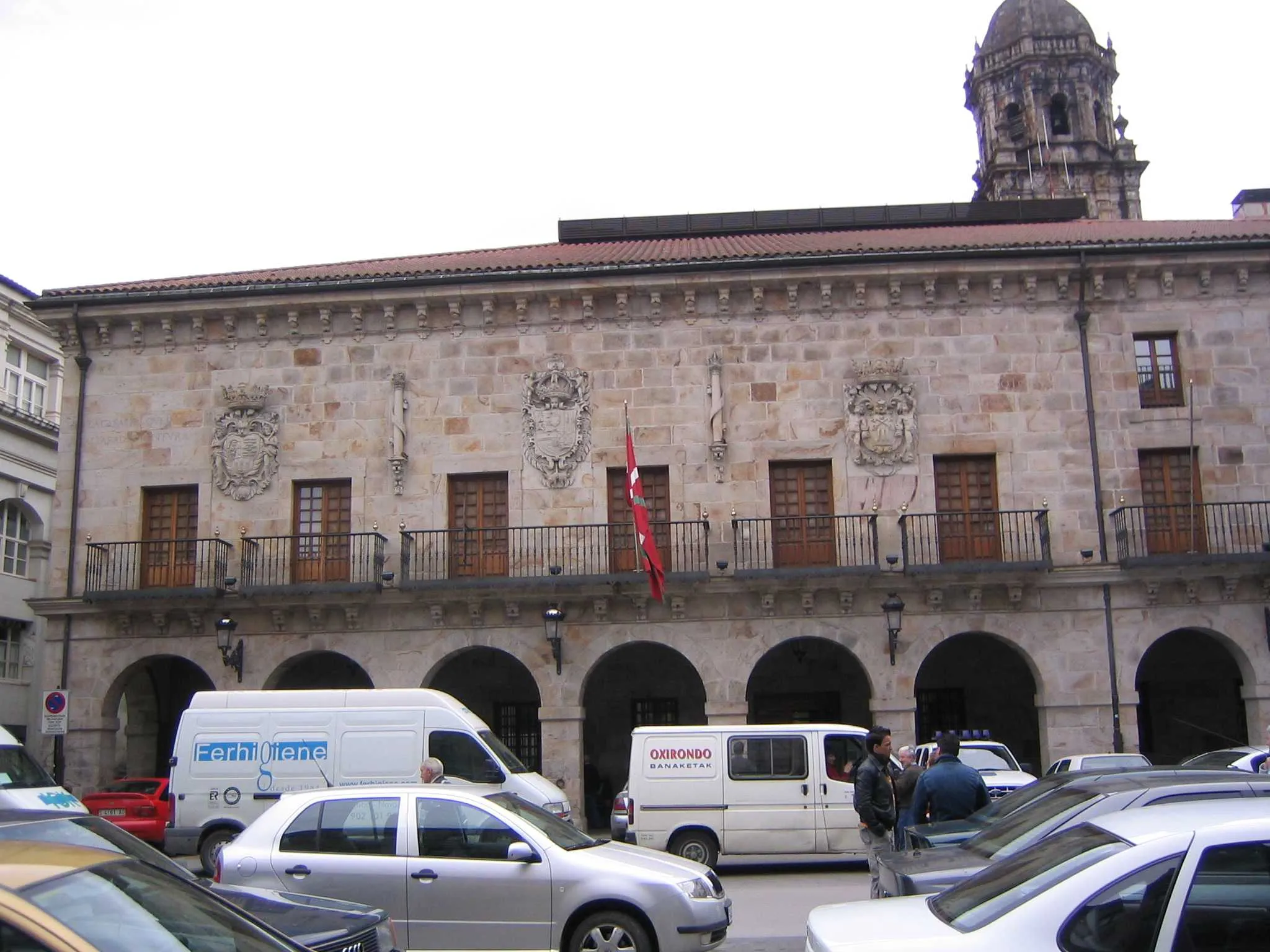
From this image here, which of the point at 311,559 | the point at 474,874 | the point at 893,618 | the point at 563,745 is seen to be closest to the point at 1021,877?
the point at 474,874

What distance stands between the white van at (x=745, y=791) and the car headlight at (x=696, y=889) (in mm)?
6732

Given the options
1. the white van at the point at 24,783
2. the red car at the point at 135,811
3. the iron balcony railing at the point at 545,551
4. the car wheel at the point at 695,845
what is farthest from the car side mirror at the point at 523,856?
the red car at the point at 135,811

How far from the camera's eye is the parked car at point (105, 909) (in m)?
3.66

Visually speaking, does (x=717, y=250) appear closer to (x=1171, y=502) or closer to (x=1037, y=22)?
(x=1171, y=502)

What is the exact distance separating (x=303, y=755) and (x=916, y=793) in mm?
8519

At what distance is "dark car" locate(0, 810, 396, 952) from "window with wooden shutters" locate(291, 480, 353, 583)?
45.2ft

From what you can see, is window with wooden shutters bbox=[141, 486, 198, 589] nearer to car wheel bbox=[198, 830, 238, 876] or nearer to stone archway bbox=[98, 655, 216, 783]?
stone archway bbox=[98, 655, 216, 783]

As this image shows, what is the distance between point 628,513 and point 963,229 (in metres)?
12.1

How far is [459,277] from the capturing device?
863 inches

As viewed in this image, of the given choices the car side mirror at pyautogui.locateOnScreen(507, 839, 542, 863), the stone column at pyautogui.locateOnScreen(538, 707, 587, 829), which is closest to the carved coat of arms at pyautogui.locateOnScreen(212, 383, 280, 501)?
the stone column at pyautogui.locateOnScreen(538, 707, 587, 829)

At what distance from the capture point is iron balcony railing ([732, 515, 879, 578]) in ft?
67.6

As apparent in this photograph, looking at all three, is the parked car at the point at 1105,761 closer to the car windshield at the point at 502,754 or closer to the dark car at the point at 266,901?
the car windshield at the point at 502,754

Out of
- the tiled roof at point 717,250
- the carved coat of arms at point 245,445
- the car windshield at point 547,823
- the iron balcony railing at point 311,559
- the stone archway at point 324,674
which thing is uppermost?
the tiled roof at point 717,250

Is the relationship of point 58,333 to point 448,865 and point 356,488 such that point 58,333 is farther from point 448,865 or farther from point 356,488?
point 448,865
